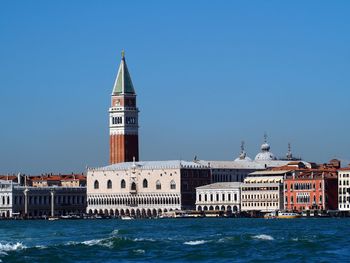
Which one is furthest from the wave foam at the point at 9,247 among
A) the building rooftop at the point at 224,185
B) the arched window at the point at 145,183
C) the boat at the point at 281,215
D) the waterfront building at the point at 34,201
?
the waterfront building at the point at 34,201

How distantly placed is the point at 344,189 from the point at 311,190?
336 centimetres

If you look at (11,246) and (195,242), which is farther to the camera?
(195,242)

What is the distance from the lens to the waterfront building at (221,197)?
15462 centimetres

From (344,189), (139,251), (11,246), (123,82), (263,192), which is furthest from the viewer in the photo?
(123,82)

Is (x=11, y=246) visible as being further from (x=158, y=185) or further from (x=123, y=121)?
(x=123, y=121)

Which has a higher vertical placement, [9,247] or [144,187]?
[144,187]

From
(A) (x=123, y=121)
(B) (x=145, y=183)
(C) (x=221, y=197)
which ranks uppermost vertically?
(A) (x=123, y=121)

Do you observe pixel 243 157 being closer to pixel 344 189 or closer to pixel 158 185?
pixel 158 185

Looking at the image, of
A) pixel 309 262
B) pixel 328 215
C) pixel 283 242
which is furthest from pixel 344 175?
pixel 309 262

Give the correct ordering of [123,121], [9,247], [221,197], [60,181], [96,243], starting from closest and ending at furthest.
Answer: [9,247]
[96,243]
[221,197]
[123,121]
[60,181]

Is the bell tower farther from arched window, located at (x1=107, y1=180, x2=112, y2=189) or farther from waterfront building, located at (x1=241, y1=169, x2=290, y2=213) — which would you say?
waterfront building, located at (x1=241, y1=169, x2=290, y2=213)

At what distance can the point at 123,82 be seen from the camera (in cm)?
17300

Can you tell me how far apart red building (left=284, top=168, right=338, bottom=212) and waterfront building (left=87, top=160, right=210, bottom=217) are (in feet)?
48.7

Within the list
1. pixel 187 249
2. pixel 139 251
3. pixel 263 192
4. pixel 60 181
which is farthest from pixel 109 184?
pixel 139 251
